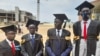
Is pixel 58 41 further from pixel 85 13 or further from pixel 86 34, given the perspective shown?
pixel 85 13

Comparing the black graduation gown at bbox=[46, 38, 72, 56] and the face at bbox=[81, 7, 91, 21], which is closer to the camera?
the face at bbox=[81, 7, 91, 21]

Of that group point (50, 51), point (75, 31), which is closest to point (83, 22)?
point (75, 31)

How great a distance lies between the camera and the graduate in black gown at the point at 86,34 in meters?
8.88

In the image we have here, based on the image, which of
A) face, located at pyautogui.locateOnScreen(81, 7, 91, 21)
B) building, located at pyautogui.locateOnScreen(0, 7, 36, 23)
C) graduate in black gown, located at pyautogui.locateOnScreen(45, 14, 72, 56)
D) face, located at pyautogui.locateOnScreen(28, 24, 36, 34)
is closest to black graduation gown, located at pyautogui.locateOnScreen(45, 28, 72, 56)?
graduate in black gown, located at pyautogui.locateOnScreen(45, 14, 72, 56)

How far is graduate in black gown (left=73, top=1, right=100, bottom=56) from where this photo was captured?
888 centimetres

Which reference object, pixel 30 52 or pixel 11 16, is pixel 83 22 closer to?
pixel 30 52

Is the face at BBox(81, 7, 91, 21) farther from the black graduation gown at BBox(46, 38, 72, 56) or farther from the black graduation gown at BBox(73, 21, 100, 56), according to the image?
the black graduation gown at BBox(46, 38, 72, 56)

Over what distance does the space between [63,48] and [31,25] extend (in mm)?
918

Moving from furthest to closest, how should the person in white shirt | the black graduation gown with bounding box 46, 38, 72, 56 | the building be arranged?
the building, the black graduation gown with bounding box 46, 38, 72, 56, the person in white shirt

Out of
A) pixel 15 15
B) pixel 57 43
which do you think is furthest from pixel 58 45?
pixel 15 15

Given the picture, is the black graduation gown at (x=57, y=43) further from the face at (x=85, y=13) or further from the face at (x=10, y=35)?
the face at (x=10, y=35)

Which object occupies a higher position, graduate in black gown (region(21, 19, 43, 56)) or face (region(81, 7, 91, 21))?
face (region(81, 7, 91, 21))

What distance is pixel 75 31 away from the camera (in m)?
8.99

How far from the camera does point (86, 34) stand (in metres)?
8.87
